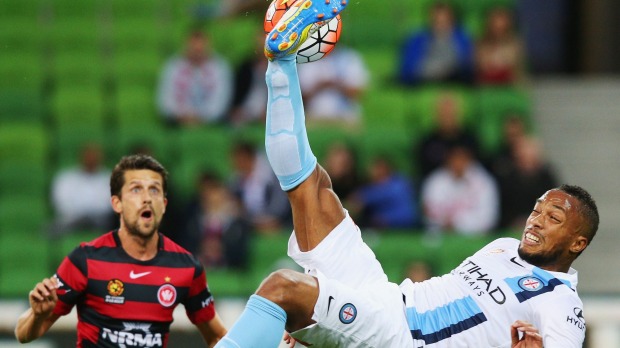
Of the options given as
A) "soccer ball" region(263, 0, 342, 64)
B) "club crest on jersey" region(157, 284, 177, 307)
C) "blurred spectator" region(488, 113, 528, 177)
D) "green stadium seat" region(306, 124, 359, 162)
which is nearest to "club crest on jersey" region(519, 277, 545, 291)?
"soccer ball" region(263, 0, 342, 64)

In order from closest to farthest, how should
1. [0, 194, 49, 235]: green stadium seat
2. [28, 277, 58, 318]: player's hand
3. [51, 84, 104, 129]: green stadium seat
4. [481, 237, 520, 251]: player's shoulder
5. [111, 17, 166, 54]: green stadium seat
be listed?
[28, 277, 58, 318]: player's hand → [481, 237, 520, 251]: player's shoulder → [0, 194, 49, 235]: green stadium seat → [51, 84, 104, 129]: green stadium seat → [111, 17, 166, 54]: green stadium seat

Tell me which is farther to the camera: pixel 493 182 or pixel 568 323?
pixel 493 182

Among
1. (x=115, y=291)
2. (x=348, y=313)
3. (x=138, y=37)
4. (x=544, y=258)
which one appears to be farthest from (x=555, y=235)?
(x=138, y=37)

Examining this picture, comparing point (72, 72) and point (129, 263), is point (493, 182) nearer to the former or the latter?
point (72, 72)

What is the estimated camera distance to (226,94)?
10094 millimetres

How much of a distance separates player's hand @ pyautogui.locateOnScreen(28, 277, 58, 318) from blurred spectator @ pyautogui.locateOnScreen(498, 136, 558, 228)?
17.3 feet

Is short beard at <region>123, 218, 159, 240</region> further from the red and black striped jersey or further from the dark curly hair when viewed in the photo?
the dark curly hair

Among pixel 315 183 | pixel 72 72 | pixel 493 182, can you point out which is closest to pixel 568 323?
pixel 315 183

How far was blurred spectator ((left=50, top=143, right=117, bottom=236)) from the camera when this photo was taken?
9.27 metres

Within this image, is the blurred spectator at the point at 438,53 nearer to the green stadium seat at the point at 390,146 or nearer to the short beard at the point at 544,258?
the green stadium seat at the point at 390,146

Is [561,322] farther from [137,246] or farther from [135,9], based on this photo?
[135,9]

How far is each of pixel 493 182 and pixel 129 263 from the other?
487cm

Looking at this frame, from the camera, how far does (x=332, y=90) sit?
10.0 m

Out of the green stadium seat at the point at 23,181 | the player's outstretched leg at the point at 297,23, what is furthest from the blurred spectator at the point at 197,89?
the player's outstretched leg at the point at 297,23
